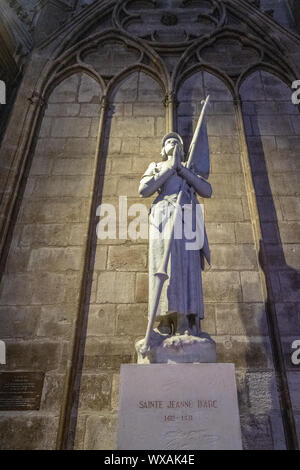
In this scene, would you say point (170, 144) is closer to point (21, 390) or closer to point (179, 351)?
point (179, 351)

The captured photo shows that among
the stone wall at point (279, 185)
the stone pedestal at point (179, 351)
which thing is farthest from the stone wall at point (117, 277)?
the stone wall at point (279, 185)

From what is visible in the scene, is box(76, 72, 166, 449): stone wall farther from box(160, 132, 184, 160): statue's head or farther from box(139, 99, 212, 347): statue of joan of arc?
box(160, 132, 184, 160): statue's head

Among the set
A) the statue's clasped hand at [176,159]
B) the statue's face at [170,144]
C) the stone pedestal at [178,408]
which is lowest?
the stone pedestal at [178,408]

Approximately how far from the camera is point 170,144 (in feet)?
13.8

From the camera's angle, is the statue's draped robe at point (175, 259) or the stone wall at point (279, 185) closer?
the statue's draped robe at point (175, 259)

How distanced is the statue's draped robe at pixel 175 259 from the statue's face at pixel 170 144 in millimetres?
276

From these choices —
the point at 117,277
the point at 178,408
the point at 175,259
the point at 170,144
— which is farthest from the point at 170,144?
the point at 178,408

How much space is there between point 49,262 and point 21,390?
1.67m

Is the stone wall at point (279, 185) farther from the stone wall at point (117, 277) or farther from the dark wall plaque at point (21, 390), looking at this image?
the dark wall plaque at point (21, 390)

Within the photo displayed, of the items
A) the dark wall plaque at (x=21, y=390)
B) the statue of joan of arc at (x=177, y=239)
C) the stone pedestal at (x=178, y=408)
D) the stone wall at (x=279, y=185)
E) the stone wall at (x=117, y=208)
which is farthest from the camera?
the stone wall at (x=279, y=185)

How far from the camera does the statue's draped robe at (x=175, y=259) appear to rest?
336 cm

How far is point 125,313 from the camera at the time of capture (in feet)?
15.4

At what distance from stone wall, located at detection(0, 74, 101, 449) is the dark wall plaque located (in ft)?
0.20

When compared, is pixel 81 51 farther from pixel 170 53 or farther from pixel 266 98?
pixel 266 98
